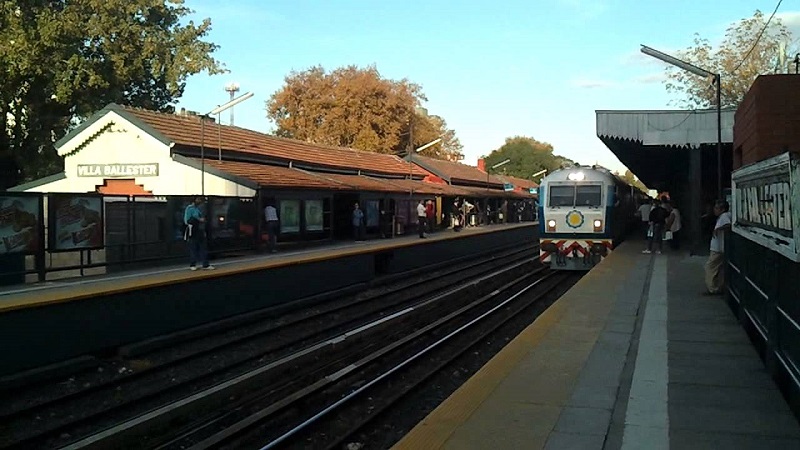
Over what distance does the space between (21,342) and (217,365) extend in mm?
2627

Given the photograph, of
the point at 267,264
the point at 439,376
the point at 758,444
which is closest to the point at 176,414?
the point at 439,376

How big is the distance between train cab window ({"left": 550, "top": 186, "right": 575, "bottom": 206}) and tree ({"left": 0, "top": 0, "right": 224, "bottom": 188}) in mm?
19040

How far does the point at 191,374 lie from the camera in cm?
1064

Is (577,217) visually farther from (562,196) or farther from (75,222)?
(75,222)

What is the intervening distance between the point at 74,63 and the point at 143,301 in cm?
2113

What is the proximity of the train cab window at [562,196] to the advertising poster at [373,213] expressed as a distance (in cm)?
918

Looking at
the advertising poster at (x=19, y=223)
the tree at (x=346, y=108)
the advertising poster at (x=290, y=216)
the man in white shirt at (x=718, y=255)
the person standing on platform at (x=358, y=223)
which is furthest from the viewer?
the tree at (x=346, y=108)

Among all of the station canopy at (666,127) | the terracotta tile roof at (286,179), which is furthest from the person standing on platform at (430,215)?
the station canopy at (666,127)

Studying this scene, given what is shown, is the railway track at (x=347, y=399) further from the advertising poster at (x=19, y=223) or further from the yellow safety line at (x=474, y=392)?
the advertising poster at (x=19, y=223)

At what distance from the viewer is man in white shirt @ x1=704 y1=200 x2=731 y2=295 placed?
12898 millimetres

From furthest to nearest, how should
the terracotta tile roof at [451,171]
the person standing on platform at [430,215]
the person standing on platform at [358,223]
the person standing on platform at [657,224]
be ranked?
the terracotta tile roof at [451,171], the person standing on platform at [430,215], the person standing on platform at [358,223], the person standing on platform at [657,224]

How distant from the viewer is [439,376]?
34.4 feet

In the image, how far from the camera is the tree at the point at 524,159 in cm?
11375

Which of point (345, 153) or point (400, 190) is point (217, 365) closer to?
point (400, 190)
